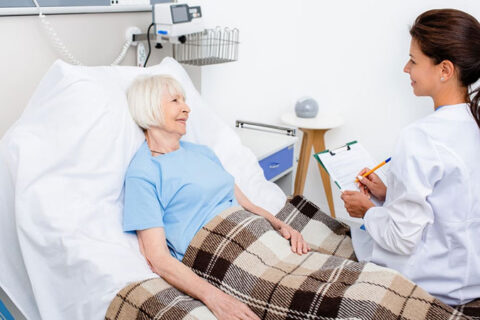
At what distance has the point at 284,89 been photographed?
2.80 m

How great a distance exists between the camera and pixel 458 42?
122 centimetres

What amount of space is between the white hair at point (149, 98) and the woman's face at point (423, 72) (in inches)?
27.8

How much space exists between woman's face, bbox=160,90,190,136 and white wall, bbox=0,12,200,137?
1.69 ft

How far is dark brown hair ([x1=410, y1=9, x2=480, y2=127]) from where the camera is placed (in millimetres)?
1223

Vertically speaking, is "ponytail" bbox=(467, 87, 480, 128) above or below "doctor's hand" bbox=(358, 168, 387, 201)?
above

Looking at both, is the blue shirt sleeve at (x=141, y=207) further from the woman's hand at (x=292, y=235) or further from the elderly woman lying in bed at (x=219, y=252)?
the woman's hand at (x=292, y=235)

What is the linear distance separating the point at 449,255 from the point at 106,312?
2.87 ft

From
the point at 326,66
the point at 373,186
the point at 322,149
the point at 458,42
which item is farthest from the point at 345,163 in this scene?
the point at 326,66

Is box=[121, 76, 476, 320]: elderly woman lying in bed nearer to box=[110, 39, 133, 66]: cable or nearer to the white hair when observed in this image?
the white hair

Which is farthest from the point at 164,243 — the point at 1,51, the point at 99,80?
the point at 1,51

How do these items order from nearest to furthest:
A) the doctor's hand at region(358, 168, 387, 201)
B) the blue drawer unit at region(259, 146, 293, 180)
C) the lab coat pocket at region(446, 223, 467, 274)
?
the lab coat pocket at region(446, 223, 467, 274)
the doctor's hand at region(358, 168, 387, 201)
the blue drawer unit at region(259, 146, 293, 180)

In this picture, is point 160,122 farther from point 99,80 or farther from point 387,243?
point 387,243

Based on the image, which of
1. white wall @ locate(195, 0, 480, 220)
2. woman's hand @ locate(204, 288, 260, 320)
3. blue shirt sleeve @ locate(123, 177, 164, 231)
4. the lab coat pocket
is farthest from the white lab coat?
white wall @ locate(195, 0, 480, 220)

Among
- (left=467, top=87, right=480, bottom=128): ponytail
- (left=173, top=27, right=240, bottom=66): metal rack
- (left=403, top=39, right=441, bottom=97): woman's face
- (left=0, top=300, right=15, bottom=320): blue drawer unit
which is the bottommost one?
(left=0, top=300, right=15, bottom=320): blue drawer unit
